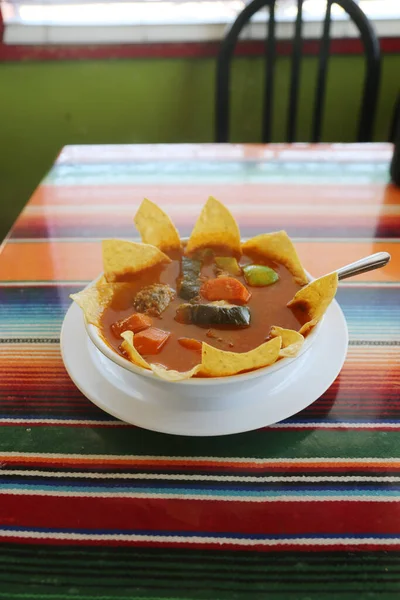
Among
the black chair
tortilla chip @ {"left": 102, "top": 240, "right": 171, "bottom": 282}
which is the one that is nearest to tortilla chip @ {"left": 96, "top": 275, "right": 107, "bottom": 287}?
tortilla chip @ {"left": 102, "top": 240, "right": 171, "bottom": 282}

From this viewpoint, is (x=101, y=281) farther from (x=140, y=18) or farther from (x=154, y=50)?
(x=140, y=18)

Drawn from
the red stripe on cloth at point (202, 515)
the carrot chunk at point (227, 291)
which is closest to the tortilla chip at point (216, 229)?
the carrot chunk at point (227, 291)

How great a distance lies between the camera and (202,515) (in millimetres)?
708

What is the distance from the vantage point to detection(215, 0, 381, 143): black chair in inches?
78.2

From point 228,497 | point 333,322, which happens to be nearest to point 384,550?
point 228,497

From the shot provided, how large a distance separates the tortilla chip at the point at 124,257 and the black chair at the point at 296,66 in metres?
1.27

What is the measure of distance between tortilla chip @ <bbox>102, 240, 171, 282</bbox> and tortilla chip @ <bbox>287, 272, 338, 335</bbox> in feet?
0.88

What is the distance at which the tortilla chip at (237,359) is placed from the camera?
29.3 inches

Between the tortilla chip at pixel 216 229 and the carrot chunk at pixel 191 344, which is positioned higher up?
the tortilla chip at pixel 216 229

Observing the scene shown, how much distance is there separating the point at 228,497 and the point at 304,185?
41.0 inches

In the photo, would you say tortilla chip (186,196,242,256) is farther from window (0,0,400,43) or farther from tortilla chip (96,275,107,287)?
window (0,0,400,43)

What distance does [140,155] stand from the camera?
178 cm

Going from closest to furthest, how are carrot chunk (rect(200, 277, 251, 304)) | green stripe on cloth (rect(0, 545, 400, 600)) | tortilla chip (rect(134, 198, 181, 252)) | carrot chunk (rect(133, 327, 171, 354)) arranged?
green stripe on cloth (rect(0, 545, 400, 600)) → carrot chunk (rect(133, 327, 171, 354)) → carrot chunk (rect(200, 277, 251, 304)) → tortilla chip (rect(134, 198, 181, 252))

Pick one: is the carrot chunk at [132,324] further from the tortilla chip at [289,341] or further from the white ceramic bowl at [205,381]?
the tortilla chip at [289,341]
